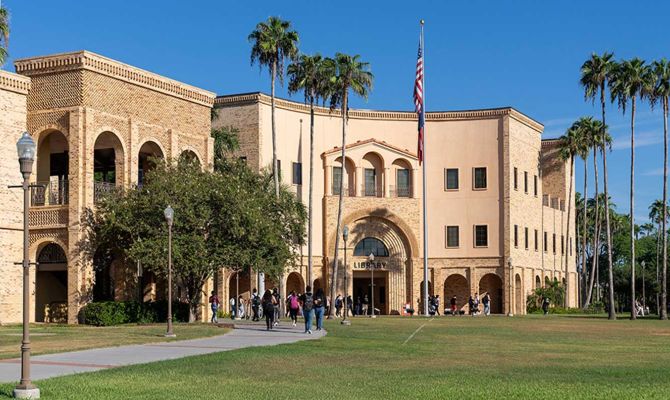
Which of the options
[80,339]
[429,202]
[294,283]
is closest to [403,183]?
[429,202]

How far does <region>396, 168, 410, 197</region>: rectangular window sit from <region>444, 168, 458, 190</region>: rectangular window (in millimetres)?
2953

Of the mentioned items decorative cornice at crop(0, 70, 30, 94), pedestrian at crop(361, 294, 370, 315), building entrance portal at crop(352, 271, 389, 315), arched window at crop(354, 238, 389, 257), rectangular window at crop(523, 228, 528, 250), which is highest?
decorative cornice at crop(0, 70, 30, 94)

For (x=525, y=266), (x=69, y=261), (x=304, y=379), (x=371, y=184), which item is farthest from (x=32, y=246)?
(x=525, y=266)

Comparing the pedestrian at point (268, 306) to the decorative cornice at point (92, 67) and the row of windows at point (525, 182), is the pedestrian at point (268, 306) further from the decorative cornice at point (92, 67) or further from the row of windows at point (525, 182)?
the row of windows at point (525, 182)

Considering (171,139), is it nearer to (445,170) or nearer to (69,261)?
(69,261)

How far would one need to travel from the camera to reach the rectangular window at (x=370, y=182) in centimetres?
7419

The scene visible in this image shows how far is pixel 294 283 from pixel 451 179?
14.6m

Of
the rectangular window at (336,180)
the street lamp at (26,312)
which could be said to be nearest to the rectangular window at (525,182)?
the rectangular window at (336,180)

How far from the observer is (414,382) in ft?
58.7

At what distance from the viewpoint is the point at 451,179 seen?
75.4 meters

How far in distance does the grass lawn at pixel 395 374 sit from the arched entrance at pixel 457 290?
45193 mm

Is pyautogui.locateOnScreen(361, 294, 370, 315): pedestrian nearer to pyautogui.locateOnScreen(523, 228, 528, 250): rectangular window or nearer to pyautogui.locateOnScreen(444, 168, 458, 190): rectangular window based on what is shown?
pyautogui.locateOnScreen(444, 168, 458, 190): rectangular window

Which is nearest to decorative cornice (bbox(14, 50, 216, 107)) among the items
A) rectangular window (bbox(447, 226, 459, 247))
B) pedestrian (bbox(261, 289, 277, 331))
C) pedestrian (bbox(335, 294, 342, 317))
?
pedestrian (bbox(261, 289, 277, 331))

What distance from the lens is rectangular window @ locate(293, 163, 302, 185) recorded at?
70.2 m
